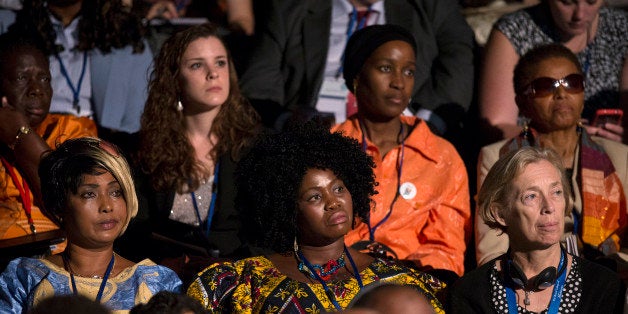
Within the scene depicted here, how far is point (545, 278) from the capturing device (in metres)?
4.52

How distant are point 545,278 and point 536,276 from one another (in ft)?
0.20

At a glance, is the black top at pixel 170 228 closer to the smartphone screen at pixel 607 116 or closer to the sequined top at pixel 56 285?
the sequined top at pixel 56 285

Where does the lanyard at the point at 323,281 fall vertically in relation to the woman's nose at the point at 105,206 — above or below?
below

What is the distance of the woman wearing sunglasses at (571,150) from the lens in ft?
18.6

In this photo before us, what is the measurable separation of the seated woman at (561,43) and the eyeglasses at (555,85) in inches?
26.2

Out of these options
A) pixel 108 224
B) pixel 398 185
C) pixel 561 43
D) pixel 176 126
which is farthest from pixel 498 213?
pixel 561 43

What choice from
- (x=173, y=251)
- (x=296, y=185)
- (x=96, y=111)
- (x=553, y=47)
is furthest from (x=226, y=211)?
(x=553, y=47)

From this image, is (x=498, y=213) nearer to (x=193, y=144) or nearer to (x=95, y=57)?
(x=193, y=144)

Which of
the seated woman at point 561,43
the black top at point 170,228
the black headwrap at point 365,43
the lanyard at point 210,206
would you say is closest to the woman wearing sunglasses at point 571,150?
the seated woman at point 561,43

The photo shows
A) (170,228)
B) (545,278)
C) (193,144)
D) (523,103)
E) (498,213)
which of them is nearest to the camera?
(545,278)

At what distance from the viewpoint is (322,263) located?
4766 mm

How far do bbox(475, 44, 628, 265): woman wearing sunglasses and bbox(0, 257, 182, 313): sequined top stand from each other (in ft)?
5.95

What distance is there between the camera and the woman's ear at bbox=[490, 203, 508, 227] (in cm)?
476

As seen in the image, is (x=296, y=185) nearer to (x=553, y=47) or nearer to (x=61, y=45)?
(x=553, y=47)
